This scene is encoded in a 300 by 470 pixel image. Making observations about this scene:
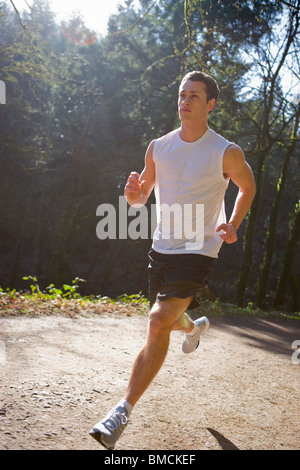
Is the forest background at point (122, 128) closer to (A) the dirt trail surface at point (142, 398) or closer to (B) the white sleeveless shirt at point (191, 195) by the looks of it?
(A) the dirt trail surface at point (142, 398)

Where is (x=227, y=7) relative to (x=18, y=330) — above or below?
above

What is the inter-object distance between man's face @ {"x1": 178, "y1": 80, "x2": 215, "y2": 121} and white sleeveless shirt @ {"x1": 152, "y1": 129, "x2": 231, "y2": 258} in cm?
19

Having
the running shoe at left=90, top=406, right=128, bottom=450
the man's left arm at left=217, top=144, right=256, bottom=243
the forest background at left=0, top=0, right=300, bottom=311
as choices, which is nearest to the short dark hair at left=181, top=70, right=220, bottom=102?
the man's left arm at left=217, top=144, right=256, bottom=243

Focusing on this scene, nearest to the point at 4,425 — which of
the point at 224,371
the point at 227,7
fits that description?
the point at 224,371

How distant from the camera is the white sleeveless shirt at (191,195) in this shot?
3824mm

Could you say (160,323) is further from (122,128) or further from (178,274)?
(122,128)

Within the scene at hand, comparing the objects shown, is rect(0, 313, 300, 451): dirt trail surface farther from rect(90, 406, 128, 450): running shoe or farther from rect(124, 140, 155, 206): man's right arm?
rect(124, 140, 155, 206): man's right arm

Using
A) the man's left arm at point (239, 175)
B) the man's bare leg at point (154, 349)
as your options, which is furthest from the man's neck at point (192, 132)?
the man's bare leg at point (154, 349)

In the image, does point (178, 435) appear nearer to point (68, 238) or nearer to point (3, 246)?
point (68, 238)

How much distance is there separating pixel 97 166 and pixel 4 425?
78.5 feet

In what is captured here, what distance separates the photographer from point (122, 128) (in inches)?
1043

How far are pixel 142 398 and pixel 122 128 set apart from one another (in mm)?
23366

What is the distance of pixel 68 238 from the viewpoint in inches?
906

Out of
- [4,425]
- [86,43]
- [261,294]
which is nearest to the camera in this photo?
[4,425]
